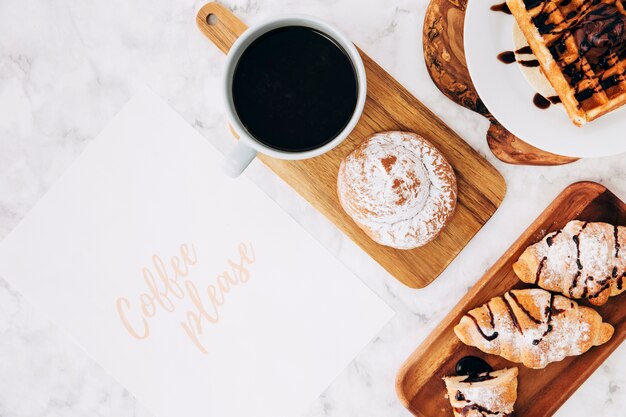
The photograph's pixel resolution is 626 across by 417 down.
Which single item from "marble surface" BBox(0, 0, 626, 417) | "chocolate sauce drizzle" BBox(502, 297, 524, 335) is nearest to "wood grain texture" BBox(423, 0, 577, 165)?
"marble surface" BBox(0, 0, 626, 417)

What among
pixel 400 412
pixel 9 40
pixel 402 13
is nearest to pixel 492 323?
pixel 400 412

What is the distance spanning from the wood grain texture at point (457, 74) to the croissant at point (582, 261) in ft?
0.40

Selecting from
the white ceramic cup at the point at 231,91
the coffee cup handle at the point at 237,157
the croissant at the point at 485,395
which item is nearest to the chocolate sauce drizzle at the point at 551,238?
the croissant at the point at 485,395

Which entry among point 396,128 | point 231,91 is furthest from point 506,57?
point 231,91

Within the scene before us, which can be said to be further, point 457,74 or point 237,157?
point 457,74

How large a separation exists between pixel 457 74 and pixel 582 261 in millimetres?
350

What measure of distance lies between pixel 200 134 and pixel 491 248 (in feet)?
1.72

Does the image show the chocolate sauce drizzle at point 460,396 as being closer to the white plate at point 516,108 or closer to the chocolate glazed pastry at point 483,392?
the chocolate glazed pastry at point 483,392

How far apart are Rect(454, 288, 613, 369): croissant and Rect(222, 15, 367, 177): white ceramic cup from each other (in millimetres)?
377

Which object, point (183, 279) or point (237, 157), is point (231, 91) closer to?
point (237, 157)

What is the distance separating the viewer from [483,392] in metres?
0.77

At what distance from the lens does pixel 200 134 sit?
0.84m

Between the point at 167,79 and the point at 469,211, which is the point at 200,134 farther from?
the point at 469,211

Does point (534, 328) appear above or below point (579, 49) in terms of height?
below
